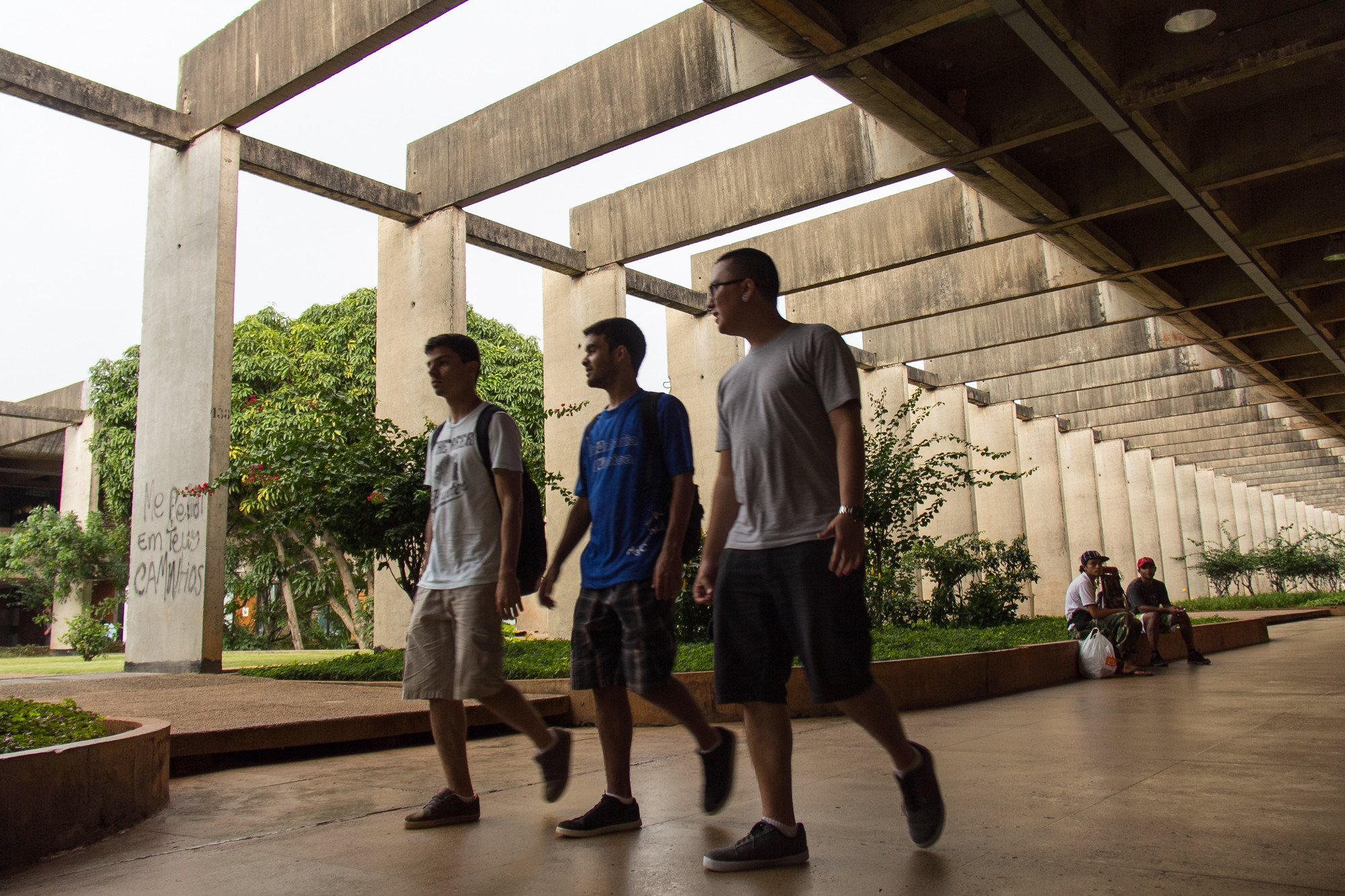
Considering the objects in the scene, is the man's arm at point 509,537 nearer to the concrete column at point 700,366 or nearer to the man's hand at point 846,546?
the man's hand at point 846,546

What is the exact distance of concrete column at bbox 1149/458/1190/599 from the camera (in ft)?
113

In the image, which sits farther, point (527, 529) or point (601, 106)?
point (601, 106)

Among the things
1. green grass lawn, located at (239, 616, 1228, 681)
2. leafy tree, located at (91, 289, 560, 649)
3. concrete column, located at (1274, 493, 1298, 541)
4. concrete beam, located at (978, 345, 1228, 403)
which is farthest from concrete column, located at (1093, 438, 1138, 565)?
concrete column, located at (1274, 493, 1298, 541)

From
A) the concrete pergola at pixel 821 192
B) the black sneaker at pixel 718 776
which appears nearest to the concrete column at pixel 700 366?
the concrete pergola at pixel 821 192

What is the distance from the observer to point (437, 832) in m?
3.28

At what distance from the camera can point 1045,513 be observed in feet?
85.4

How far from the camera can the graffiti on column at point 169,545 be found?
11.2 metres

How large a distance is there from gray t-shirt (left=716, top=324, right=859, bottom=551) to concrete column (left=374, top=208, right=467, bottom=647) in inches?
406

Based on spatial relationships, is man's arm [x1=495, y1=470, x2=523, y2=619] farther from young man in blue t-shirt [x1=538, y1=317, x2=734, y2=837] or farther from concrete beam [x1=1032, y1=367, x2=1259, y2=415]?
concrete beam [x1=1032, y1=367, x2=1259, y2=415]

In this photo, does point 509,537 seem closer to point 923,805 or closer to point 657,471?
point 657,471

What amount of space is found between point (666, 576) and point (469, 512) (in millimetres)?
793

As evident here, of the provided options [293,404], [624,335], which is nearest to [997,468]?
[293,404]

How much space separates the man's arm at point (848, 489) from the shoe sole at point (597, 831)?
3.67 feet

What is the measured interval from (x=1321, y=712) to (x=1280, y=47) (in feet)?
17.4
